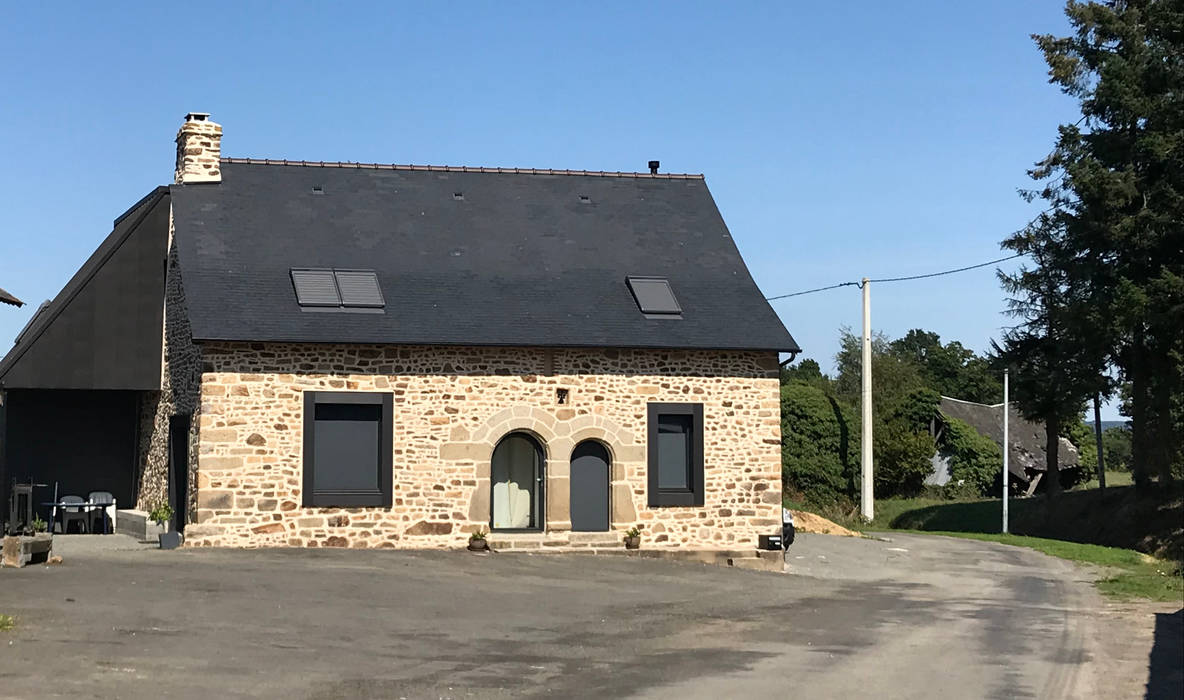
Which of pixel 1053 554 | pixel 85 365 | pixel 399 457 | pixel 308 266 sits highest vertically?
pixel 308 266

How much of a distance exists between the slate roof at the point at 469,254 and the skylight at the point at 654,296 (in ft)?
0.50

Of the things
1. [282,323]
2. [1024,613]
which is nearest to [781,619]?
[1024,613]

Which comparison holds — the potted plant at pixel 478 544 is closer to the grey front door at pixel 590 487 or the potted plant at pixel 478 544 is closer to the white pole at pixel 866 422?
the grey front door at pixel 590 487

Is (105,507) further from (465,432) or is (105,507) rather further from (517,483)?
(517,483)

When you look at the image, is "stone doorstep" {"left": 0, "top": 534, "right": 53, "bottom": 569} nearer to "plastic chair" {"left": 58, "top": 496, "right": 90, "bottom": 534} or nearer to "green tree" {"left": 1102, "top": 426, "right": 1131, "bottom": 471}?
"plastic chair" {"left": 58, "top": 496, "right": 90, "bottom": 534}

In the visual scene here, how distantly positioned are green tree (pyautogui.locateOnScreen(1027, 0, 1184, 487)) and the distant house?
1453cm

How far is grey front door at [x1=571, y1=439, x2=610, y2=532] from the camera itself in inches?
878

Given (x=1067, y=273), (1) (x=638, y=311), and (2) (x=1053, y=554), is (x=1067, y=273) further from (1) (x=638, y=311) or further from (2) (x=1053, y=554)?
(1) (x=638, y=311)

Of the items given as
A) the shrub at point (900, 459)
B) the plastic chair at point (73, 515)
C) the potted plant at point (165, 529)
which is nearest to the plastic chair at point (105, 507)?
the plastic chair at point (73, 515)

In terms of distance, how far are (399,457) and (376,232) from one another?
4298 mm

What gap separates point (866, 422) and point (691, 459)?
1794cm

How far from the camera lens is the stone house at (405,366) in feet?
68.6

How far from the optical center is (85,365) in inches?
920

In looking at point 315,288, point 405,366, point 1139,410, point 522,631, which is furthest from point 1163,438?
point 522,631
